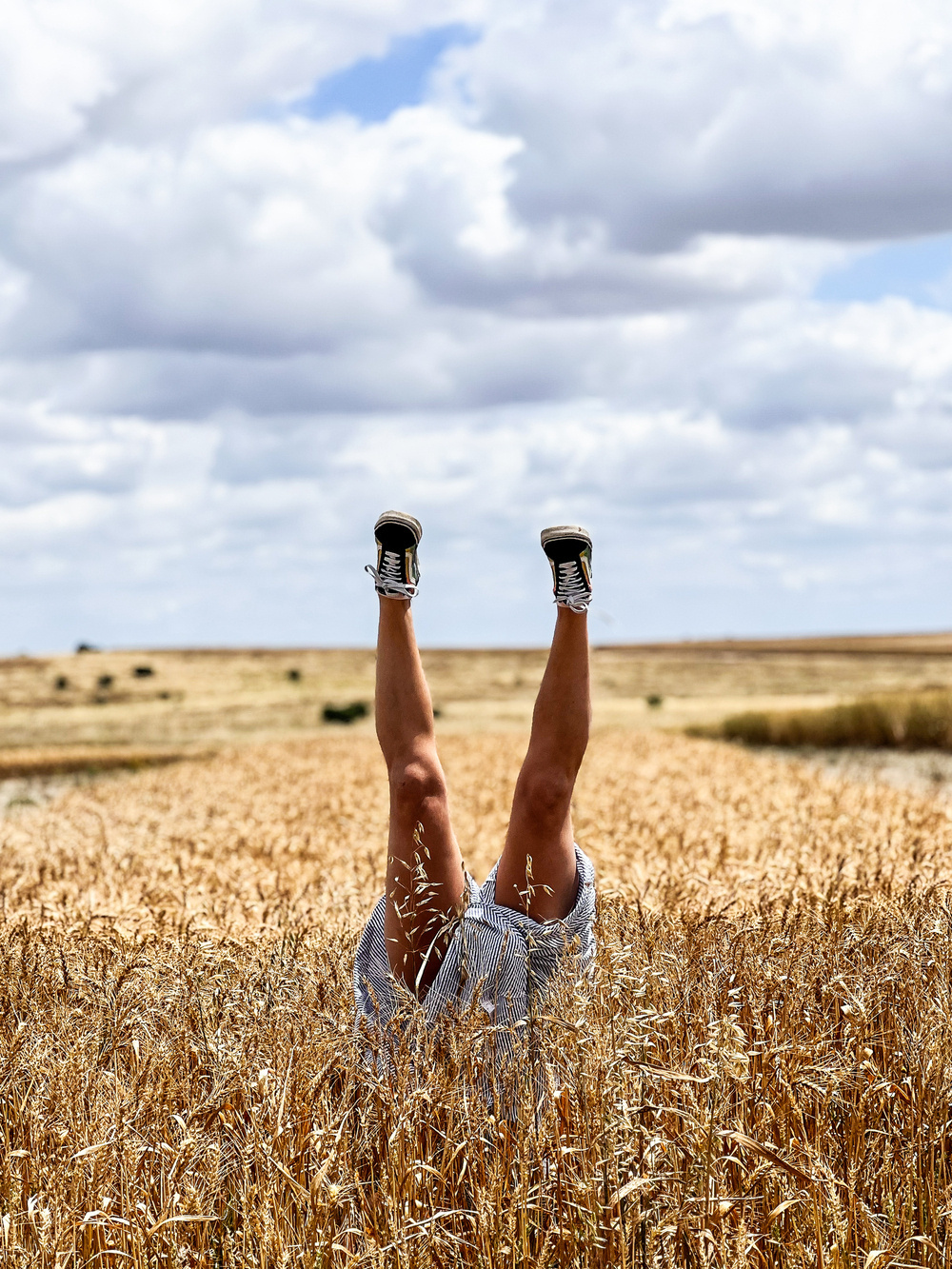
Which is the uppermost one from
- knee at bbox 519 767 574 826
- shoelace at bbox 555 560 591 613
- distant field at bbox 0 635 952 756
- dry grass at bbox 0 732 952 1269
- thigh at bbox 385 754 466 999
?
shoelace at bbox 555 560 591 613

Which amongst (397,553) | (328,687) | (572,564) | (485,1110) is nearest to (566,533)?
(572,564)

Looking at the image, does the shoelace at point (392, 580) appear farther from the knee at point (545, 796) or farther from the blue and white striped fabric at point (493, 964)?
the blue and white striped fabric at point (493, 964)

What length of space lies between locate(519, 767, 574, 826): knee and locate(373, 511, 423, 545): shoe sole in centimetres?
100

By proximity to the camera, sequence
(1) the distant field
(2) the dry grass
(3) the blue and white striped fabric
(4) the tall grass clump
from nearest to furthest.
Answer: (2) the dry grass < (3) the blue and white striped fabric < (4) the tall grass clump < (1) the distant field

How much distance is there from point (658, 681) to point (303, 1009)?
284ft

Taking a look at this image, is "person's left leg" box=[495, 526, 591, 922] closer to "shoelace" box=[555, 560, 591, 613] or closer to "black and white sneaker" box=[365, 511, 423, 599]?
"shoelace" box=[555, 560, 591, 613]

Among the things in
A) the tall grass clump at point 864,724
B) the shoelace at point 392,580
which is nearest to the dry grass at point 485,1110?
the shoelace at point 392,580

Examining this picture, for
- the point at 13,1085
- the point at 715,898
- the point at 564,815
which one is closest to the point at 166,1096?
the point at 13,1085

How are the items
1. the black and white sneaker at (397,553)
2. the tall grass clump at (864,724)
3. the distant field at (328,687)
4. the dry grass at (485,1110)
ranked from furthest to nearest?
the distant field at (328,687) → the tall grass clump at (864,724) → the black and white sneaker at (397,553) → the dry grass at (485,1110)

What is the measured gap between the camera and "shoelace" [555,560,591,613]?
4301mm

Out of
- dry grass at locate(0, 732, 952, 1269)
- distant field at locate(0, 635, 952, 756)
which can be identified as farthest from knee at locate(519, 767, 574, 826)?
distant field at locate(0, 635, 952, 756)

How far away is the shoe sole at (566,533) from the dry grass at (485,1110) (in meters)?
1.48

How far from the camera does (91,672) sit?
8406 cm

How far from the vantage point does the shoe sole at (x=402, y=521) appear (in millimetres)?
4418
